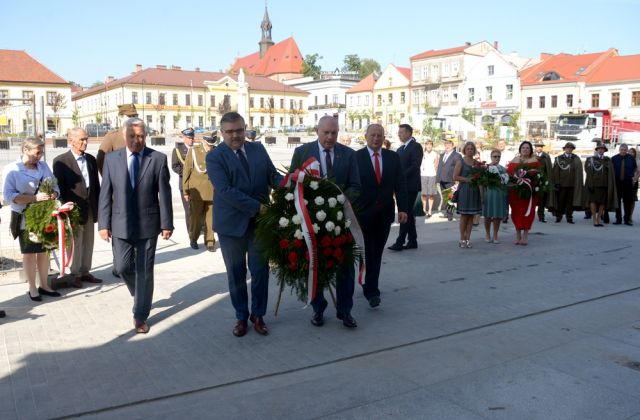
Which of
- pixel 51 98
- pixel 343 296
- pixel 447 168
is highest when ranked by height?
pixel 51 98

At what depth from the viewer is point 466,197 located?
1027cm

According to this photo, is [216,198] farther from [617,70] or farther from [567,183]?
[617,70]

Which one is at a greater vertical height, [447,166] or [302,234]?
[447,166]

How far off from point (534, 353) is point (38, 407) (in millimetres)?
3902

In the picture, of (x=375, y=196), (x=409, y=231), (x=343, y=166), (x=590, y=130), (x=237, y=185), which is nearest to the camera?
(x=237, y=185)

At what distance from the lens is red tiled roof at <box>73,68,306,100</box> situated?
96.8 m

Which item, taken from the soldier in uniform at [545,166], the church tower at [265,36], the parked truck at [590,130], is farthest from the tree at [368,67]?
the soldier in uniform at [545,166]

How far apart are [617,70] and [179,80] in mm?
64412

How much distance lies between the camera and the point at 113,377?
4738 mm

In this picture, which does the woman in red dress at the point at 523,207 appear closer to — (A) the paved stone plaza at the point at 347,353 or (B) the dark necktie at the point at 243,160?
(A) the paved stone plaza at the point at 347,353

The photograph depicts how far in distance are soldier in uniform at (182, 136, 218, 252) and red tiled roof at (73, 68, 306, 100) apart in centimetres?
9045

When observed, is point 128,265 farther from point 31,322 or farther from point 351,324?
point 351,324

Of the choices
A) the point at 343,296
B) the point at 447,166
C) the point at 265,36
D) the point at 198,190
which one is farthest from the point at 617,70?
the point at 265,36

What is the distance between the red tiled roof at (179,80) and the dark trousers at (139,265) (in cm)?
9465
